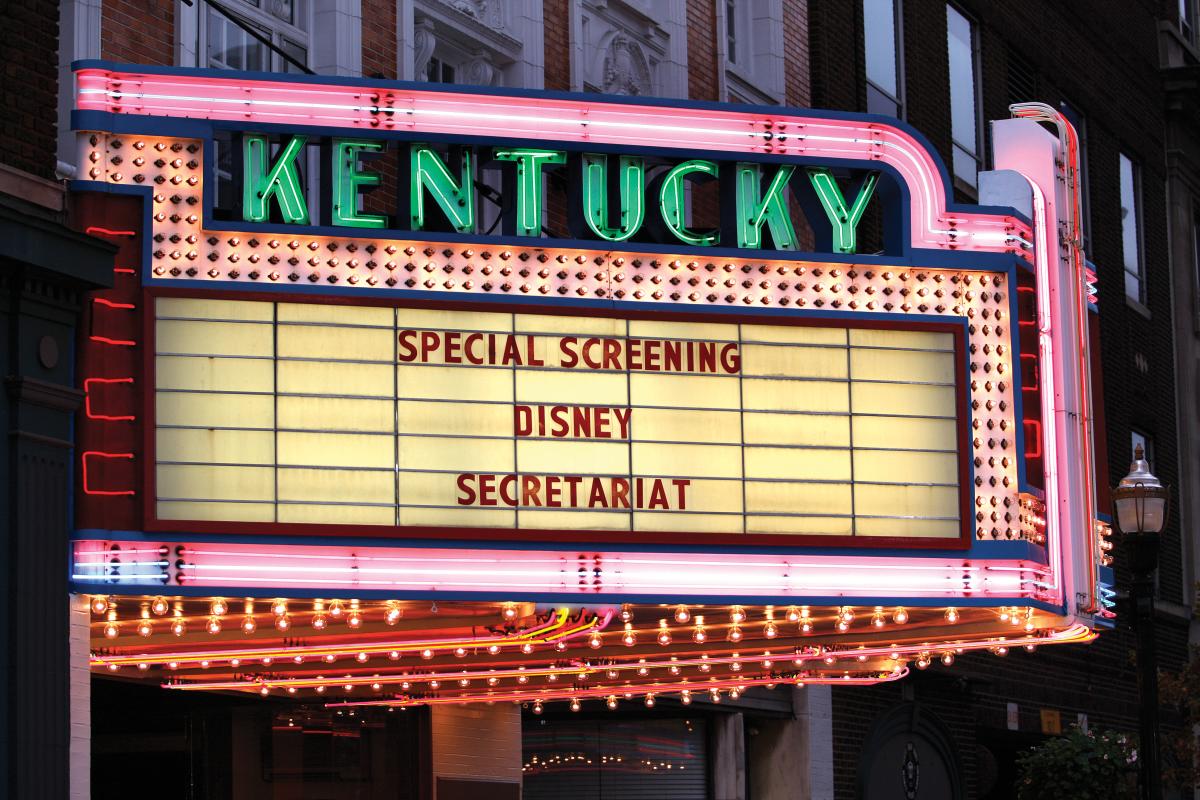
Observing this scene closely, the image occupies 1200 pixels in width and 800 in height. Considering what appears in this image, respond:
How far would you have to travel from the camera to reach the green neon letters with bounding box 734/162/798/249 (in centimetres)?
1577

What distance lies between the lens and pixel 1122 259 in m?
34.2

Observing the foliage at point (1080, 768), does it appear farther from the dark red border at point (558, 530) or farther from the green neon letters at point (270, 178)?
the green neon letters at point (270, 178)

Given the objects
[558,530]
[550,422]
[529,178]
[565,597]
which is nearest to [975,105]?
[529,178]

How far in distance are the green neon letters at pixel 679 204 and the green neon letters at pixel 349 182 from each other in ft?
6.80

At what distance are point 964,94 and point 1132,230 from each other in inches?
255

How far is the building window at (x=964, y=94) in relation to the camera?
1160 inches

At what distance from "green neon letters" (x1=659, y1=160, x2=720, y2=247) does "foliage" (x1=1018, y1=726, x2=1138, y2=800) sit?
464 inches

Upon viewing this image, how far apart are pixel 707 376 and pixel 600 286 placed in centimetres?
99

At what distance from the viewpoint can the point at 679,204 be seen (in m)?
15.7

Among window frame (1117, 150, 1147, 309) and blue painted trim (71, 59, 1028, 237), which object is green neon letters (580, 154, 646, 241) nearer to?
blue painted trim (71, 59, 1028, 237)

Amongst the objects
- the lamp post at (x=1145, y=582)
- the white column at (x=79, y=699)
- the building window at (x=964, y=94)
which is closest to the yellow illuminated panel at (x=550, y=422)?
the white column at (x=79, y=699)

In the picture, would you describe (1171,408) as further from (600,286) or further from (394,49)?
(600,286)


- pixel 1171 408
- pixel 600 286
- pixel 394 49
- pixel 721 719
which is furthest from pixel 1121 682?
pixel 600 286

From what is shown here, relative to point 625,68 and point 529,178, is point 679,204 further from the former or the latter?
point 625,68
